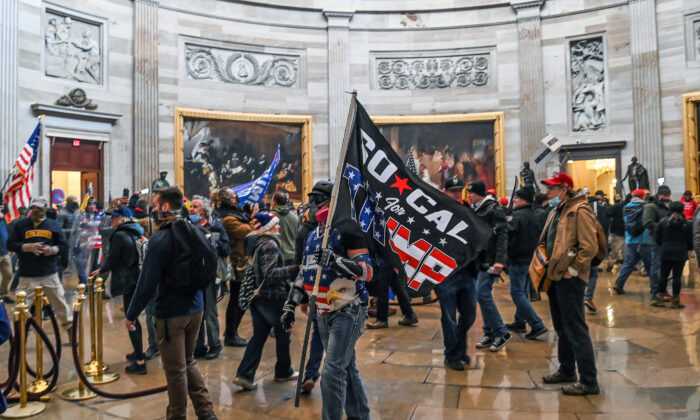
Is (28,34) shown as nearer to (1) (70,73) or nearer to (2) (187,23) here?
(1) (70,73)

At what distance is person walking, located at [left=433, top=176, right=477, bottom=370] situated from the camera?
5480 millimetres

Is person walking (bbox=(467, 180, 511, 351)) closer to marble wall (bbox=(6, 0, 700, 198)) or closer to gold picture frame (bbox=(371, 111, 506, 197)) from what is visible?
gold picture frame (bbox=(371, 111, 506, 197))

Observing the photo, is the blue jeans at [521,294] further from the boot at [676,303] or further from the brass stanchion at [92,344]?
the brass stanchion at [92,344]

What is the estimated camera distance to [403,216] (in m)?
3.84

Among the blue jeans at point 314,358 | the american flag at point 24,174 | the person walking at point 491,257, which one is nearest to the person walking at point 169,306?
the blue jeans at point 314,358

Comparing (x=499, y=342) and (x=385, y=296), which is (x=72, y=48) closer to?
(x=385, y=296)

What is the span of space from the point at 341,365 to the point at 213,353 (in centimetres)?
315

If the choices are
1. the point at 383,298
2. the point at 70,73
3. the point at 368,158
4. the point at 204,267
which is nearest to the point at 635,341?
the point at 383,298

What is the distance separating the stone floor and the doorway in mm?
10169

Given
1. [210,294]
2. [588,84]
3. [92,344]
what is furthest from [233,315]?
[588,84]

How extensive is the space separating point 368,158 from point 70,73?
1526 cm

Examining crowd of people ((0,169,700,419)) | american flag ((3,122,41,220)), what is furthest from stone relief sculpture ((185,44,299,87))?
crowd of people ((0,169,700,419))

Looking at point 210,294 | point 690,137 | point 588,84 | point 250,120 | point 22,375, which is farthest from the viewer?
point 588,84

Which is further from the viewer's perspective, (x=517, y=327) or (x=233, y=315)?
(x=517, y=327)
